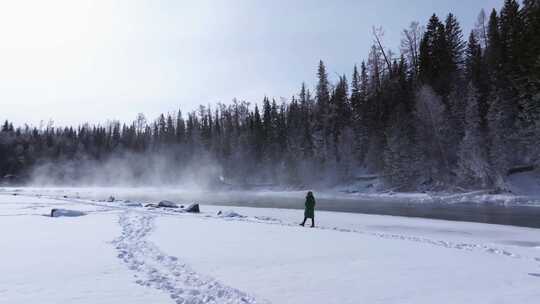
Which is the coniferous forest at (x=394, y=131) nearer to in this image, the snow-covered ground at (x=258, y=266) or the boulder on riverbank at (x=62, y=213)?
the snow-covered ground at (x=258, y=266)

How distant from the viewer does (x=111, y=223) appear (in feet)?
63.6

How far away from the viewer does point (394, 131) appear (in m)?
54.9

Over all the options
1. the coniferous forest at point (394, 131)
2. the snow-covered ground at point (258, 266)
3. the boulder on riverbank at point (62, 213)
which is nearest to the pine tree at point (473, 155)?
the coniferous forest at point (394, 131)

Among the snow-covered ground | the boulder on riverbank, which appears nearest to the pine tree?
the snow-covered ground

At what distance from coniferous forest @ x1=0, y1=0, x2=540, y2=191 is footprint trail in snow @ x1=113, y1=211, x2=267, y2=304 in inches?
1578

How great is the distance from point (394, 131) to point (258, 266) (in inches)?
1932

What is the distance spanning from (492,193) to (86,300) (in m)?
43.3

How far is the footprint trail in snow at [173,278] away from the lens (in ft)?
23.4

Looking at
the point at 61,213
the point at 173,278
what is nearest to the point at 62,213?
the point at 61,213

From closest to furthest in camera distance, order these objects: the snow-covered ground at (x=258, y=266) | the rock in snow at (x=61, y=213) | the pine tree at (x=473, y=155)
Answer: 1. the snow-covered ground at (x=258, y=266)
2. the rock in snow at (x=61, y=213)
3. the pine tree at (x=473, y=155)

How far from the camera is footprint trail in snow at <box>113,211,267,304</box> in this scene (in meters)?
7.14

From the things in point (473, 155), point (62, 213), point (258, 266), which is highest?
point (473, 155)

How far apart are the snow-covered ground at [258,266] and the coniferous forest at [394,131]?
3047cm

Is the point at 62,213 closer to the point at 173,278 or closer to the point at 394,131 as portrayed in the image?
the point at 173,278
